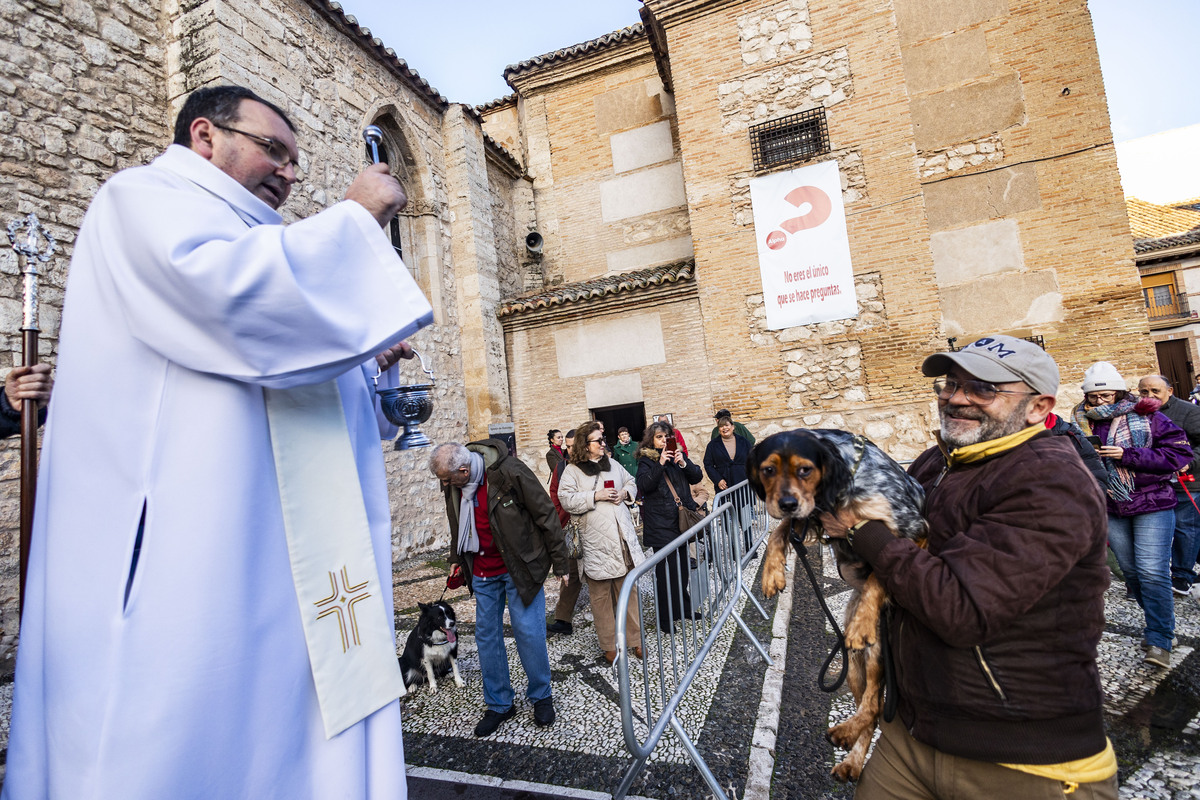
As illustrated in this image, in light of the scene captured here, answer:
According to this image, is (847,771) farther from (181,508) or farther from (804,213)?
(804,213)

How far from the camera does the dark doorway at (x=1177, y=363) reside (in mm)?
23744

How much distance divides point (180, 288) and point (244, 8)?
27.8 ft

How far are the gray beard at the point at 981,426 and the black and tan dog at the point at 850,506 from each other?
0.19m

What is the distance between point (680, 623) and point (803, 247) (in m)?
8.03

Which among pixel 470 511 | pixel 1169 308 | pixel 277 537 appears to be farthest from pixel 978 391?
pixel 1169 308

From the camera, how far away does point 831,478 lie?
5.60 feet

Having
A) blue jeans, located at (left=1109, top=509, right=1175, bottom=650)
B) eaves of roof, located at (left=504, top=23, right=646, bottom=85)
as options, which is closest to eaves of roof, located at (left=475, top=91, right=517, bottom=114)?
eaves of roof, located at (left=504, top=23, right=646, bottom=85)

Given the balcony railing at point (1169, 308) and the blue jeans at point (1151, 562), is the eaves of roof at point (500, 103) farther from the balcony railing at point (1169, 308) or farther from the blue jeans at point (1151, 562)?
the balcony railing at point (1169, 308)

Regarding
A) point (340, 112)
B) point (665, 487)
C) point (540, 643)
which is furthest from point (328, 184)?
point (540, 643)

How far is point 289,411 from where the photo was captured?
1208mm

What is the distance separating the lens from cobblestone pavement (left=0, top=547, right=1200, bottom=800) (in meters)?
2.73

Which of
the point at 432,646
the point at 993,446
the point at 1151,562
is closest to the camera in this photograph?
the point at 993,446

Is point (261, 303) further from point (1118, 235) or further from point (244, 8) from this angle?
point (1118, 235)

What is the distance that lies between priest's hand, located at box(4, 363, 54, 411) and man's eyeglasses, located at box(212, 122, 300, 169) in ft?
4.57
